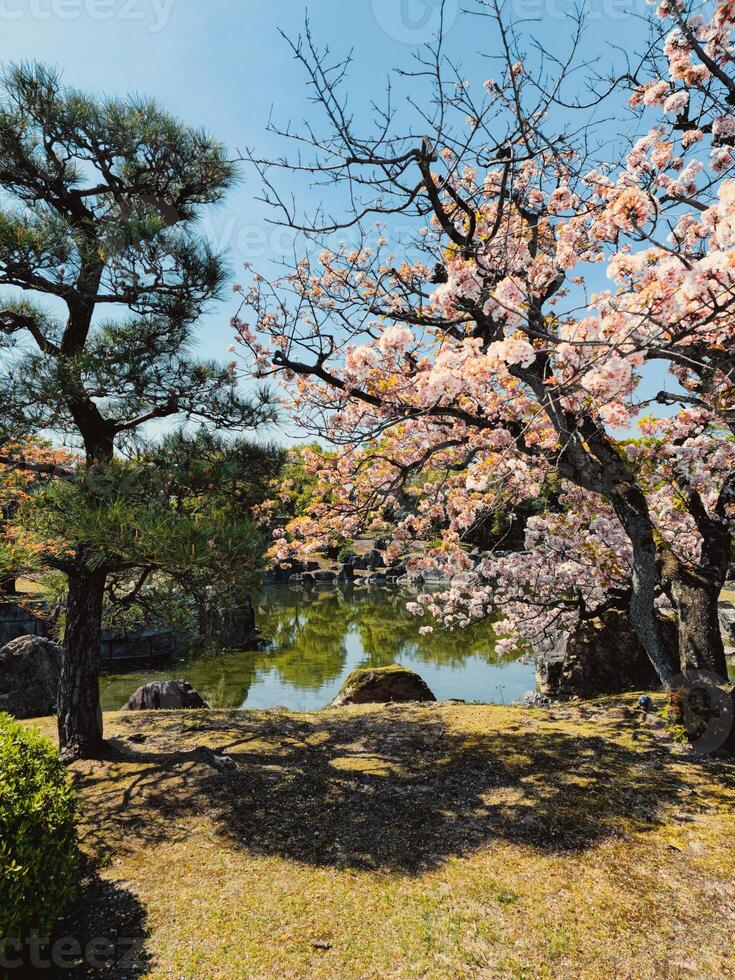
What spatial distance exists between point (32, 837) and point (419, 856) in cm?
242

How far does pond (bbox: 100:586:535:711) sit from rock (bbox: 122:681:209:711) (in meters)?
0.41

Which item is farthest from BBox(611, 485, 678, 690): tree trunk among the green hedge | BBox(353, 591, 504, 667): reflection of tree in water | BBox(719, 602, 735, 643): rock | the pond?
BBox(719, 602, 735, 643): rock

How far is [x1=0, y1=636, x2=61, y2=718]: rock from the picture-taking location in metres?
7.88

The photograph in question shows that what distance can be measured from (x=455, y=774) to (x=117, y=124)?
6.98 meters

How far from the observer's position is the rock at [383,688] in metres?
8.17

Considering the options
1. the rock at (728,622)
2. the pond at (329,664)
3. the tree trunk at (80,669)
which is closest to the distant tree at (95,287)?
the tree trunk at (80,669)

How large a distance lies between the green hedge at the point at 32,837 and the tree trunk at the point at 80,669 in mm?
2105

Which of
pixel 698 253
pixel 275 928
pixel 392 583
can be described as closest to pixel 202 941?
pixel 275 928

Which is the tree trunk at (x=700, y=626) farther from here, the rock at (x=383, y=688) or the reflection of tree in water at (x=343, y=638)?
the reflection of tree in water at (x=343, y=638)

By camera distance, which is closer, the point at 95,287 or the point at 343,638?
the point at 95,287

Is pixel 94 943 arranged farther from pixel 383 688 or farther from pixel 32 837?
pixel 383 688

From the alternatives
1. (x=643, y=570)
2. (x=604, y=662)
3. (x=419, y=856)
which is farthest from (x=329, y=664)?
(x=419, y=856)

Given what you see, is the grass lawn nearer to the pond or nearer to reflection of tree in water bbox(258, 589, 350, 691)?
the pond

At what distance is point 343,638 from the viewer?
55.2 ft
